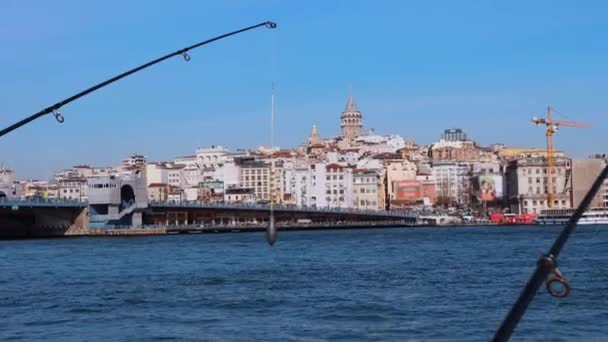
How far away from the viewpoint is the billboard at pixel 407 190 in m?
108

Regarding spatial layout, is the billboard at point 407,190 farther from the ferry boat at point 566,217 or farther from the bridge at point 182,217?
the ferry boat at point 566,217

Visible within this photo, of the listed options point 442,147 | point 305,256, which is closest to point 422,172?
point 442,147

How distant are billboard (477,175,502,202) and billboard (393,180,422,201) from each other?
21.2ft

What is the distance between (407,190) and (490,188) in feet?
27.8

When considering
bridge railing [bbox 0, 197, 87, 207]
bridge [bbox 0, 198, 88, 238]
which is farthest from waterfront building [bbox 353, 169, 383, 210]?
bridge railing [bbox 0, 197, 87, 207]

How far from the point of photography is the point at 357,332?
12562mm

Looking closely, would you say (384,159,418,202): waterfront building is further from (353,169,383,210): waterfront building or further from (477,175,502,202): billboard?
(477,175,502,202): billboard

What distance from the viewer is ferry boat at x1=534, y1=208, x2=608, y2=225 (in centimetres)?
7769

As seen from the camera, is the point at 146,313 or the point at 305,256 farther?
the point at 305,256

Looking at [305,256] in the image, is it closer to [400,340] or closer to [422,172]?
[400,340]

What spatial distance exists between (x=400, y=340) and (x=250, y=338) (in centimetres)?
178

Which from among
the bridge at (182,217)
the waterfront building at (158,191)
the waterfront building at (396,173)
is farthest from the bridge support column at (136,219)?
the waterfront building at (396,173)

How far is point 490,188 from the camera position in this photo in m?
106

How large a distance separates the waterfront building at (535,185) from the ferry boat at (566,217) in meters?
7.74
